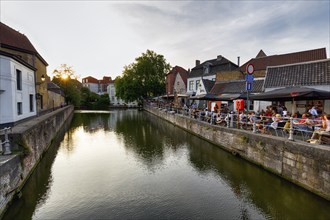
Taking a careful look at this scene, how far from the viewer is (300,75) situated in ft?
50.3

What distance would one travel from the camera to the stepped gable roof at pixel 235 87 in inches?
862

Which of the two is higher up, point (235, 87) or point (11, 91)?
point (235, 87)

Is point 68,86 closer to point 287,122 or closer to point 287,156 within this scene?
point 287,122

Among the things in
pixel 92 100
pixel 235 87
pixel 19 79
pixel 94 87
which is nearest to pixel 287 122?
→ pixel 235 87

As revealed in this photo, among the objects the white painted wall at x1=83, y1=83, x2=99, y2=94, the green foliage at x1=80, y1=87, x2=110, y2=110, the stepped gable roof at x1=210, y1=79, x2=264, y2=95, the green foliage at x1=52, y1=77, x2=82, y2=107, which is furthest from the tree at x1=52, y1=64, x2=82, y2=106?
the white painted wall at x1=83, y1=83, x2=99, y2=94

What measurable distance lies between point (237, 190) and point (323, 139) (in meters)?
3.57

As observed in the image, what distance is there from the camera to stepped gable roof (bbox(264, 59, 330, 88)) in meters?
14.1

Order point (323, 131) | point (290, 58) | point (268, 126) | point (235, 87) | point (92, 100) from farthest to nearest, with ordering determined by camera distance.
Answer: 1. point (92, 100)
2. point (290, 58)
3. point (235, 87)
4. point (268, 126)
5. point (323, 131)

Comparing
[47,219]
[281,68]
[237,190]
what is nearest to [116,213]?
[47,219]

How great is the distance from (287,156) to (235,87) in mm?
16880

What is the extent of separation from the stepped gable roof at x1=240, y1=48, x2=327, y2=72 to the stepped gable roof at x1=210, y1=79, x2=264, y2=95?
7736 mm

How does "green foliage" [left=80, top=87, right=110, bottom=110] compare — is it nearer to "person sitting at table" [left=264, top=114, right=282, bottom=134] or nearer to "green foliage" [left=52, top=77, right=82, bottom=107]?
"green foliage" [left=52, top=77, right=82, bottom=107]

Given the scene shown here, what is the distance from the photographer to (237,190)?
26.2 feet

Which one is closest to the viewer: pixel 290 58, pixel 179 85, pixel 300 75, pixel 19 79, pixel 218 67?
pixel 19 79
